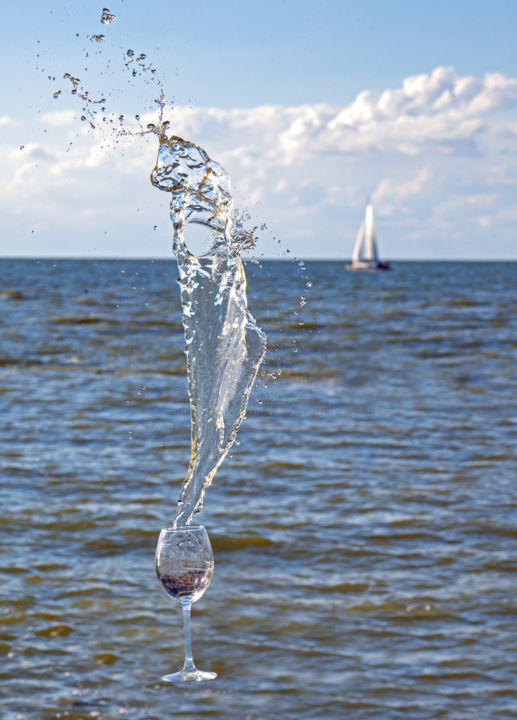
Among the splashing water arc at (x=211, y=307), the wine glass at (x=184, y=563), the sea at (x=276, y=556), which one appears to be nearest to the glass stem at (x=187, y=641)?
the wine glass at (x=184, y=563)

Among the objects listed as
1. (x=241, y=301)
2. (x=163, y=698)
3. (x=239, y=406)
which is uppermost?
(x=241, y=301)

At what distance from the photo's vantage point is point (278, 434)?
10.3 meters

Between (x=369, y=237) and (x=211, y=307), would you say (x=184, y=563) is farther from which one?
(x=369, y=237)

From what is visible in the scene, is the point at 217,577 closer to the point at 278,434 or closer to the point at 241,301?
the point at 241,301

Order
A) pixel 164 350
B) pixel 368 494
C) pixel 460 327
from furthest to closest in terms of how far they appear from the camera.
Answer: pixel 460 327, pixel 164 350, pixel 368 494

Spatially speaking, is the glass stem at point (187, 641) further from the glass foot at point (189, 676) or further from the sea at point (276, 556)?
the sea at point (276, 556)

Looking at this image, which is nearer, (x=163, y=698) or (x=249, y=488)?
(x=163, y=698)

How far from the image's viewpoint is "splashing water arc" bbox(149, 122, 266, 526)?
2893mm

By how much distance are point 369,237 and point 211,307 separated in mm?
73573

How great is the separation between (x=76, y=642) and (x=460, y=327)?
20.4m

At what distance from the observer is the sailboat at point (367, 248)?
73750 millimetres

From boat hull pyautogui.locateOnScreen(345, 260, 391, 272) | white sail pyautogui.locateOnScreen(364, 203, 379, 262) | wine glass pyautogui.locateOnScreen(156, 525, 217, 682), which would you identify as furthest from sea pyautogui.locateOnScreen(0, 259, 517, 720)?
boat hull pyautogui.locateOnScreen(345, 260, 391, 272)

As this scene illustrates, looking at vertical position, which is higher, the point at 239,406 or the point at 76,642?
the point at 239,406

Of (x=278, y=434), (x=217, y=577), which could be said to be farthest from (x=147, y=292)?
(x=217, y=577)
